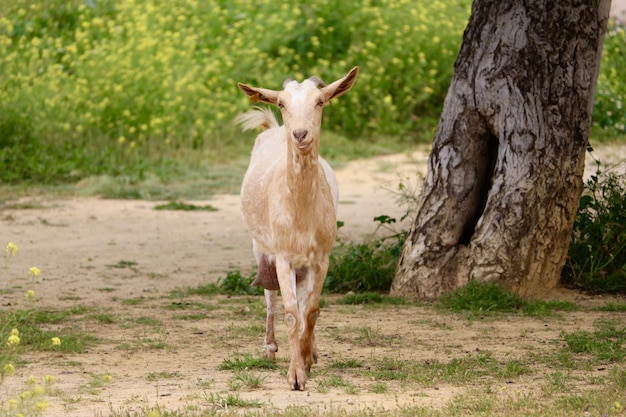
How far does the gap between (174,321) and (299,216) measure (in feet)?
6.73

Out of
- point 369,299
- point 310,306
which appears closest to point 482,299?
point 369,299

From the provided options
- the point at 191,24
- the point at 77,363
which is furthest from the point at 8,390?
the point at 191,24

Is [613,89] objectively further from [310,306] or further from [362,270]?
[310,306]

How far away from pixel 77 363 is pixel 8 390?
717 mm

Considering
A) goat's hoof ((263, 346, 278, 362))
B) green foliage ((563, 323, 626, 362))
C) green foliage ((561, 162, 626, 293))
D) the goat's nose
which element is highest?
the goat's nose

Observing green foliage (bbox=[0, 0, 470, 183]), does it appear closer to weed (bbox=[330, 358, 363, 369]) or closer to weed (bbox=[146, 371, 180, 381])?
weed (bbox=[146, 371, 180, 381])

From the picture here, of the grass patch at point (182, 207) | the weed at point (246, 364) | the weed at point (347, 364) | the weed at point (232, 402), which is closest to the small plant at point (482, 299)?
the weed at point (347, 364)

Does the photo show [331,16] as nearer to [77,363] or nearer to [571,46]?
[571,46]

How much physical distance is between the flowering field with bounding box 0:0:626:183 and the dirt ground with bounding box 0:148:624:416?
207 centimetres

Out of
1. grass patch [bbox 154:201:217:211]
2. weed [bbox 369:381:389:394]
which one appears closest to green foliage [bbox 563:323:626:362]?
weed [bbox 369:381:389:394]

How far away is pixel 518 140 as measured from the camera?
791 centimetres

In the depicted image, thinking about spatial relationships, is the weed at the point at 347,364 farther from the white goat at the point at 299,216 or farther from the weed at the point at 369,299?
the weed at the point at 369,299

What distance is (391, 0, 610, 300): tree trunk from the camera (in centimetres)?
790

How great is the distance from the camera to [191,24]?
17406 millimetres
